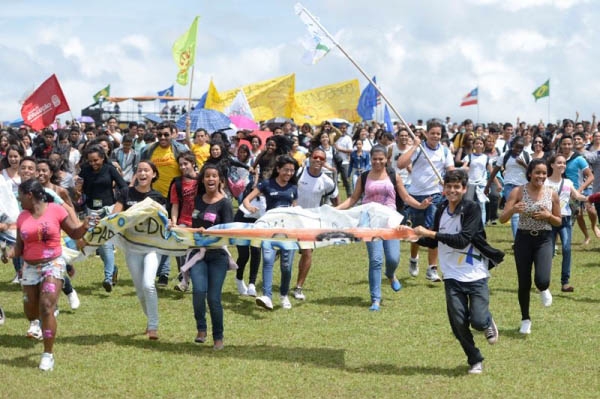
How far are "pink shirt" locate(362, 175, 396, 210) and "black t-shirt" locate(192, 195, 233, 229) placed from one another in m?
2.19

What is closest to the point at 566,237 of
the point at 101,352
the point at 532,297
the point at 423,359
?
the point at 532,297

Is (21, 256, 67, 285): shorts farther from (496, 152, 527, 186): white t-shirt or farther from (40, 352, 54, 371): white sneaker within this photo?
(496, 152, 527, 186): white t-shirt

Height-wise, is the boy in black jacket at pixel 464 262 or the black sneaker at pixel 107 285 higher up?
the boy in black jacket at pixel 464 262

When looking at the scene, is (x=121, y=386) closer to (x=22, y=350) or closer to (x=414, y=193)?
(x=22, y=350)

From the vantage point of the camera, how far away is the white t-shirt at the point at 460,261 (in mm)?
7625

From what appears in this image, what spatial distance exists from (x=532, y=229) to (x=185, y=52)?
13.0 m

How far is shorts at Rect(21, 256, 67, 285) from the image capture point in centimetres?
782

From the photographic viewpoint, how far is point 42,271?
7820 mm

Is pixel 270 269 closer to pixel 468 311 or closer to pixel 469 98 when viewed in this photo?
pixel 468 311

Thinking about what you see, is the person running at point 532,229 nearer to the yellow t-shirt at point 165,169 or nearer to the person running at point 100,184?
the person running at point 100,184

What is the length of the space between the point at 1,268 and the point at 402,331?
716 centimetres

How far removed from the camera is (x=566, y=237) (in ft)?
37.5

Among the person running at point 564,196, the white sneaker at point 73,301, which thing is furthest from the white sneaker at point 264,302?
the person running at point 564,196

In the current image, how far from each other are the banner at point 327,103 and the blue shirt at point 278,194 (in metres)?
15.5
